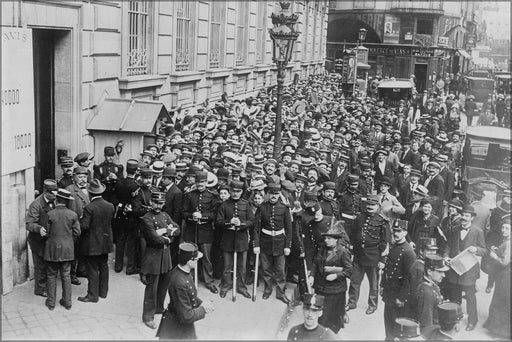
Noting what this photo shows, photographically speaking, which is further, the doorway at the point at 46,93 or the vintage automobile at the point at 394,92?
the vintage automobile at the point at 394,92

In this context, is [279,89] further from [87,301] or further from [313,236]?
[87,301]

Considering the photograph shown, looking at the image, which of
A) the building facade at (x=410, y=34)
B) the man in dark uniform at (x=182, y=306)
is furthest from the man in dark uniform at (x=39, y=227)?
the building facade at (x=410, y=34)

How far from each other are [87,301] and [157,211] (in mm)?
1674

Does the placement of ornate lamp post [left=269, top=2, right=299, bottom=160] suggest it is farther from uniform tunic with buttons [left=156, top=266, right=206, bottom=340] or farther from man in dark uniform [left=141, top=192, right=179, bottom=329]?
uniform tunic with buttons [left=156, top=266, right=206, bottom=340]

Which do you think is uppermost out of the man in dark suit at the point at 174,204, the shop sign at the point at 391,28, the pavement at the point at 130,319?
the shop sign at the point at 391,28

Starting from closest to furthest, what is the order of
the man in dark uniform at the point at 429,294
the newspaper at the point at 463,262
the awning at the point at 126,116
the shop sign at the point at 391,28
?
the man in dark uniform at the point at 429,294 → the newspaper at the point at 463,262 → the awning at the point at 126,116 → the shop sign at the point at 391,28

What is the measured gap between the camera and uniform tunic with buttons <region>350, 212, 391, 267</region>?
373 inches

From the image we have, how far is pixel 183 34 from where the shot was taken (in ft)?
56.6

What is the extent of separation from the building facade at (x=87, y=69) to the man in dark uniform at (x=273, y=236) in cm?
345

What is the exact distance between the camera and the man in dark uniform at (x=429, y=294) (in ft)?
24.2

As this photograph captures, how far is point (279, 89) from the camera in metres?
12.1

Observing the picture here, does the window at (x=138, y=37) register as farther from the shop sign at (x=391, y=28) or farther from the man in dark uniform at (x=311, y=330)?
the shop sign at (x=391, y=28)

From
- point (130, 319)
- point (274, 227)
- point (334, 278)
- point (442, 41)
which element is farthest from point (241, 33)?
point (442, 41)

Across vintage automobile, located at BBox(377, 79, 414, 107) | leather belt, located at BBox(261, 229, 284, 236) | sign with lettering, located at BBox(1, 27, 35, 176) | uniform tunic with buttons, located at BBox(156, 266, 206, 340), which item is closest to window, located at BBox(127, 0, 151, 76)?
sign with lettering, located at BBox(1, 27, 35, 176)
